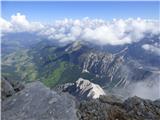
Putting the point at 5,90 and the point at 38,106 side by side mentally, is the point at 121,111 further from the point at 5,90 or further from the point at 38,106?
the point at 5,90

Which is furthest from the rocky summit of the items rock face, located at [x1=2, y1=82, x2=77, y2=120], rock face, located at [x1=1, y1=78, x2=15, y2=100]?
rock face, located at [x1=1, y1=78, x2=15, y2=100]

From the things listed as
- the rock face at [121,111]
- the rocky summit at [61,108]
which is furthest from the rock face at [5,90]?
the rock face at [121,111]

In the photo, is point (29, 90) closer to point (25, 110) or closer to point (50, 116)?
point (25, 110)

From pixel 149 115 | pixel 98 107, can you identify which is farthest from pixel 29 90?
pixel 149 115

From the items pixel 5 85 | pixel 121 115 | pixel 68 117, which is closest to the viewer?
pixel 68 117

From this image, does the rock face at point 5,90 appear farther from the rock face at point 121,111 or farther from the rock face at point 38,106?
the rock face at point 121,111

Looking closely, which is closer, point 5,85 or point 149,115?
point 149,115
